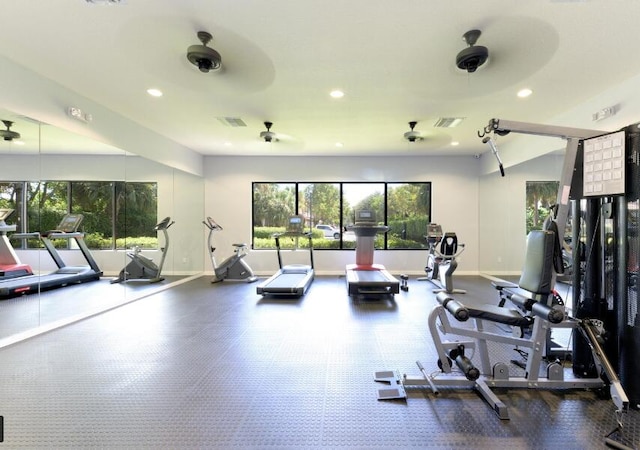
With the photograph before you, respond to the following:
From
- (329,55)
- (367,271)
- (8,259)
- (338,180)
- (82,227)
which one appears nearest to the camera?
(329,55)

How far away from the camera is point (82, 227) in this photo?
516cm

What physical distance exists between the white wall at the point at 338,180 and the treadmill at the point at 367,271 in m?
1.17

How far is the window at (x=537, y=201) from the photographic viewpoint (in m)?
5.65

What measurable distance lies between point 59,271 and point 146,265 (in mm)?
1453

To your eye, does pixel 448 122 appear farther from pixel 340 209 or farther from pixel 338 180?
pixel 340 209

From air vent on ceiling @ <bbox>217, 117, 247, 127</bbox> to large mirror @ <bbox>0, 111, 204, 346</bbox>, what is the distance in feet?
5.48

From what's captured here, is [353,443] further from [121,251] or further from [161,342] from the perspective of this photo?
[121,251]

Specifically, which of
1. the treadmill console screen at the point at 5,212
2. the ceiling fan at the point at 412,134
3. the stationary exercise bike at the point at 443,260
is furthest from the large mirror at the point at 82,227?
the stationary exercise bike at the point at 443,260

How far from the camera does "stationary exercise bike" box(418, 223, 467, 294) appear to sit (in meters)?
5.69

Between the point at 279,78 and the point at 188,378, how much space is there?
317cm

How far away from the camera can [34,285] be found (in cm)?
429

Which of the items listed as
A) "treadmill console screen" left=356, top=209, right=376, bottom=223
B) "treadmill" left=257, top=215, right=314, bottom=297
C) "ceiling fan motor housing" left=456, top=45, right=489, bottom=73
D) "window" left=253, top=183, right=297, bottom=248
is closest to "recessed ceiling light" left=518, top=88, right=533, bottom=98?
"ceiling fan motor housing" left=456, top=45, right=489, bottom=73

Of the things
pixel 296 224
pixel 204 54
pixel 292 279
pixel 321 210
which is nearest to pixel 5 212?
pixel 204 54

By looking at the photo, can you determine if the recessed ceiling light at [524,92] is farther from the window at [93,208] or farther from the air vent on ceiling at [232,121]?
the window at [93,208]
